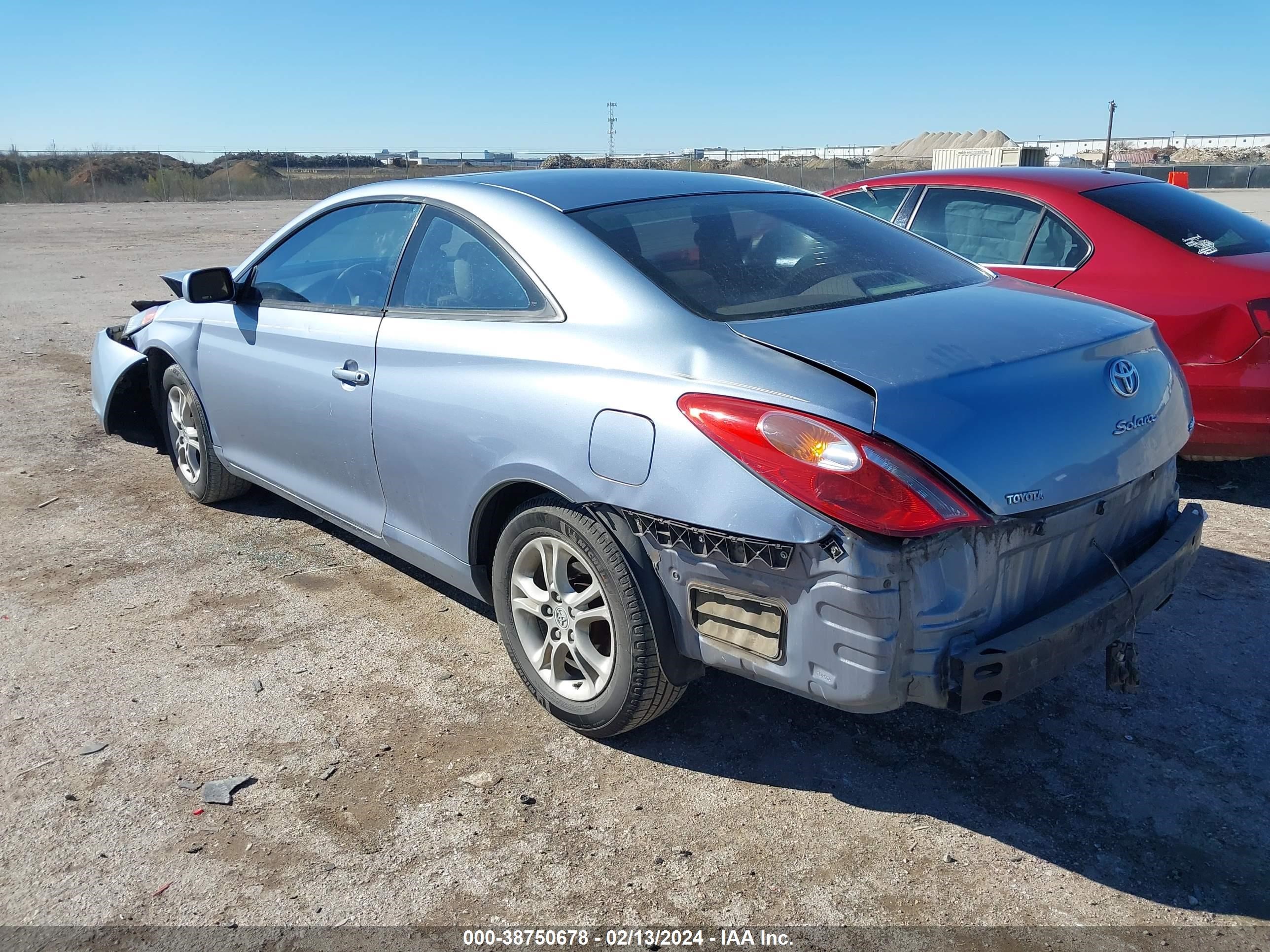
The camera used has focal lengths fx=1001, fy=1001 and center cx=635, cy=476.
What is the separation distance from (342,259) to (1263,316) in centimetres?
412

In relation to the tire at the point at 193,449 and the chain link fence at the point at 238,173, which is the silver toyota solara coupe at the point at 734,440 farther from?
the chain link fence at the point at 238,173

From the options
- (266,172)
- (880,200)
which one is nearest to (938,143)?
(266,172)

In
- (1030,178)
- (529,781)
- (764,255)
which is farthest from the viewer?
(1030,178)

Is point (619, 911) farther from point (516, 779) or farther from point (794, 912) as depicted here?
point (516, 779)

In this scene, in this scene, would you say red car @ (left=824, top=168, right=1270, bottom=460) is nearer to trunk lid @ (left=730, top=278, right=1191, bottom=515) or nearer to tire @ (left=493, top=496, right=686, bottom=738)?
trunk lid @ (left=730, top=278, right=1191, bottom=515)

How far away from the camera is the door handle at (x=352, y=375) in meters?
3.62

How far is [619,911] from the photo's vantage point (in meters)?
2.40

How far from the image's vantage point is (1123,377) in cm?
273

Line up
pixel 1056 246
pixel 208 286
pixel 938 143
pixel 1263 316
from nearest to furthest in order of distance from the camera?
1. pixel 208 286
2. pixel 1263 316
3. pixel 1056 246
4. pixel 938 143

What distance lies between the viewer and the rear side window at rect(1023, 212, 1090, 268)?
206 inches

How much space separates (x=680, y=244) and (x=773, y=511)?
1128 mm

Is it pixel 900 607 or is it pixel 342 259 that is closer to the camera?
pixel 900 607

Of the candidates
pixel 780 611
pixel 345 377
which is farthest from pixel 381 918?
pixel 345 377

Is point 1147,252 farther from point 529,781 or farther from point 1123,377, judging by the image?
point 529,781
